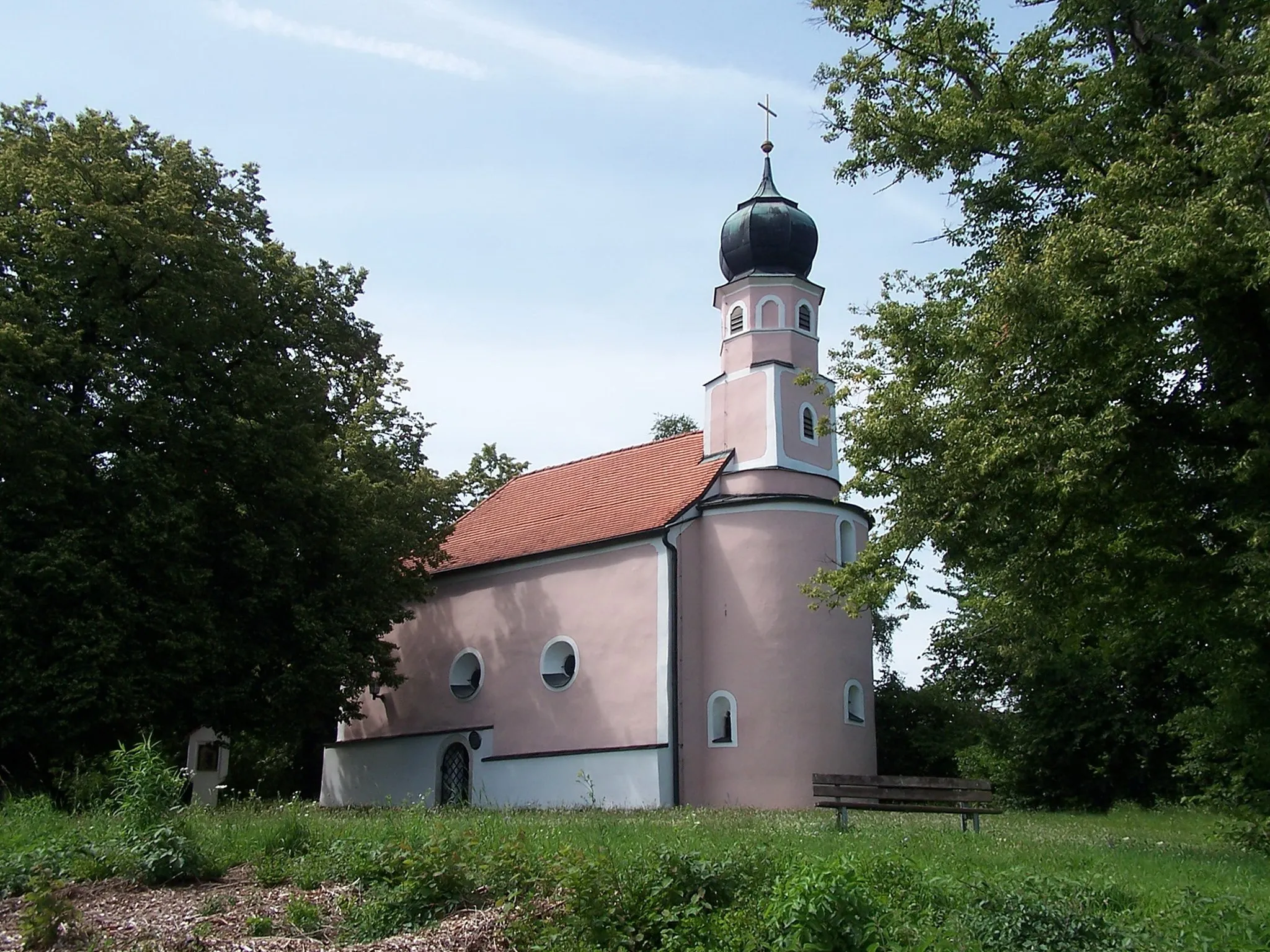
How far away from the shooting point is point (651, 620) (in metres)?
22.7

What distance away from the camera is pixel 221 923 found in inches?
304

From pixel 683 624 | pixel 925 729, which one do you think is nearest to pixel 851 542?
pixel 683 624

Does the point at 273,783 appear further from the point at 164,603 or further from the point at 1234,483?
the point at 1234,483

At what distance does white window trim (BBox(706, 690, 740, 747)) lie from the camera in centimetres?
2214

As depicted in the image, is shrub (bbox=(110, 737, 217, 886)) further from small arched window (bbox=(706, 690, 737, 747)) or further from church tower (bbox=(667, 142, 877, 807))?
small arched window (bbox=(706, 690, 737, 747))

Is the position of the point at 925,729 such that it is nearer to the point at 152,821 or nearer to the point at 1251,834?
the point at 1251,834

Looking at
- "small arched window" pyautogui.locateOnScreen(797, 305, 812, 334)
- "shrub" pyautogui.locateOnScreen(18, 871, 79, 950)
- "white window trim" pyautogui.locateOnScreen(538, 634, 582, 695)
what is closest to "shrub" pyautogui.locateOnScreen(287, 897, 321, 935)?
"shrub" pyautogui.locateOnScreen(18, 871, 79, 950)

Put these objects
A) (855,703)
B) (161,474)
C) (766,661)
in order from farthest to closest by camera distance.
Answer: (855,703) → (766,661) → (161,474)

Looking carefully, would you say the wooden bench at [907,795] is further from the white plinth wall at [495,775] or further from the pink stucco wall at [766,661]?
the pink stucco wall at [766,661]

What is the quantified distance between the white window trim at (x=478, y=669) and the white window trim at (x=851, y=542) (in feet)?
25.6

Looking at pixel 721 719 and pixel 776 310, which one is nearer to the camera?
pixel 721 719

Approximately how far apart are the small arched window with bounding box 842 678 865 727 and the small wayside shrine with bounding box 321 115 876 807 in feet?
0.13

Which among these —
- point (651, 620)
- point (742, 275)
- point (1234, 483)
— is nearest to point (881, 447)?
point (1234, 483)

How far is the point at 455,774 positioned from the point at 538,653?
3.41 metres
